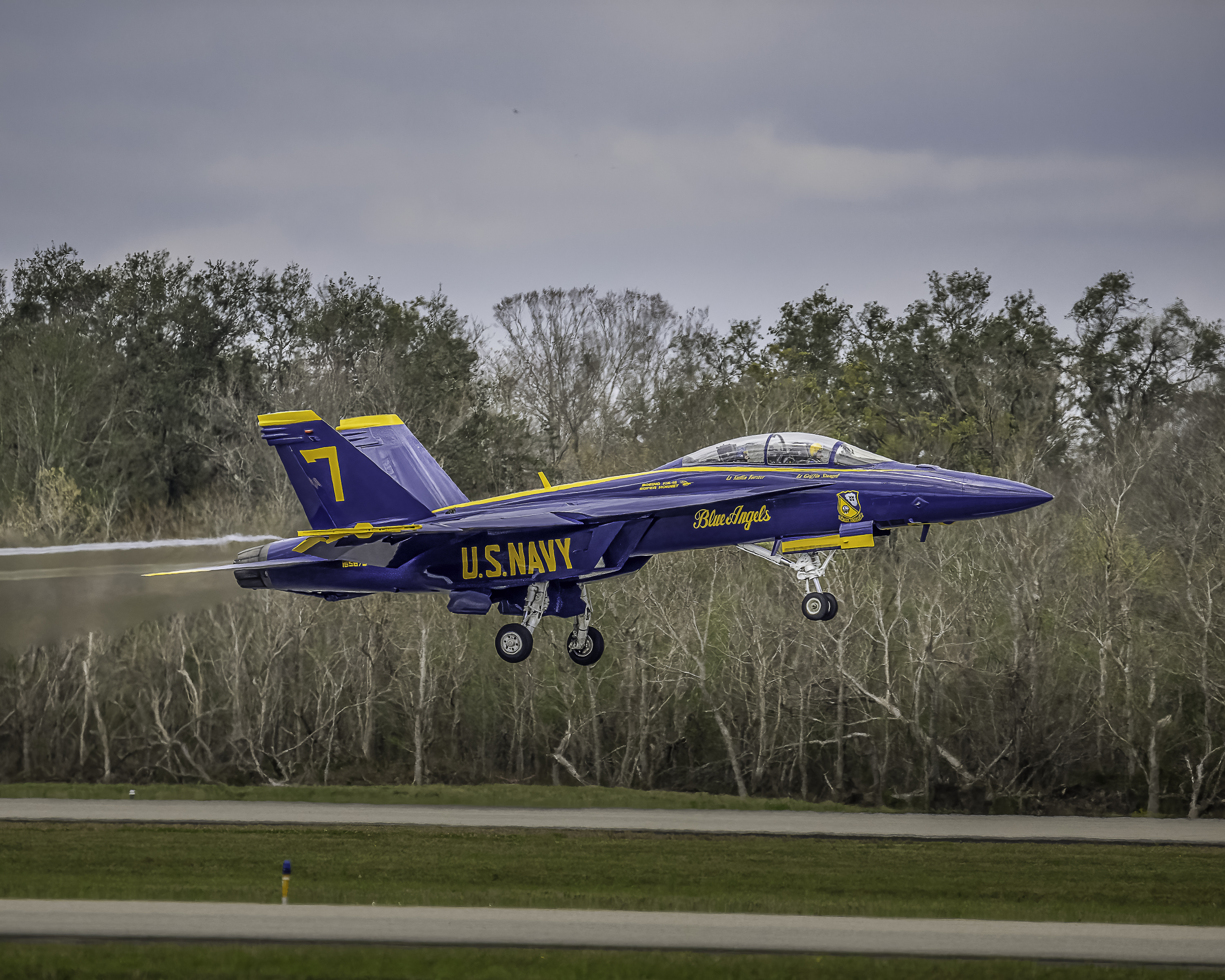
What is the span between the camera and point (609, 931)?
86.2 ft

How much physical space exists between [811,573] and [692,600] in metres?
34.1

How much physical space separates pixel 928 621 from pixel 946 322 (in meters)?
27.1

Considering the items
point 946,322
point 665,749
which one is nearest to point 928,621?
point 665,749

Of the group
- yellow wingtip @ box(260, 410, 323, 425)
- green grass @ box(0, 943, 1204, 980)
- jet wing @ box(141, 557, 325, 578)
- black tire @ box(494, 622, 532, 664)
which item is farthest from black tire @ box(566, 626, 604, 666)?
yellow wingtip @ box(260, 410, 323, 425)

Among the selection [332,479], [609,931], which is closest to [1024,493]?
[609,931]

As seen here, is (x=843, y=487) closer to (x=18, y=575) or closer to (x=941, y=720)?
(x=18, y=575)

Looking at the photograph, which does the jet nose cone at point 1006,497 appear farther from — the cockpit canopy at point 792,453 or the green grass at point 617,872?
the green grass at point 617,872

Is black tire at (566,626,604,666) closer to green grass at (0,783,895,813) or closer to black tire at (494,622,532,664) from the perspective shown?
black tire at (494,622,532,664)

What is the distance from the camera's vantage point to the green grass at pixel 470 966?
22.4m

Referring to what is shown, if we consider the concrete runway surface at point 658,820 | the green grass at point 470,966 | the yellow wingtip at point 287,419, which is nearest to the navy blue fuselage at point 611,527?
the yellow wingtip at point 287,419

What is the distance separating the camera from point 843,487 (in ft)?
85.4

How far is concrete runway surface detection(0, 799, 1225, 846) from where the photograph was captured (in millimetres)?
44594

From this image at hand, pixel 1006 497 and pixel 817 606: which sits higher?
pixel 1006 497

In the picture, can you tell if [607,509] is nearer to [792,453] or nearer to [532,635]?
[532,635]
